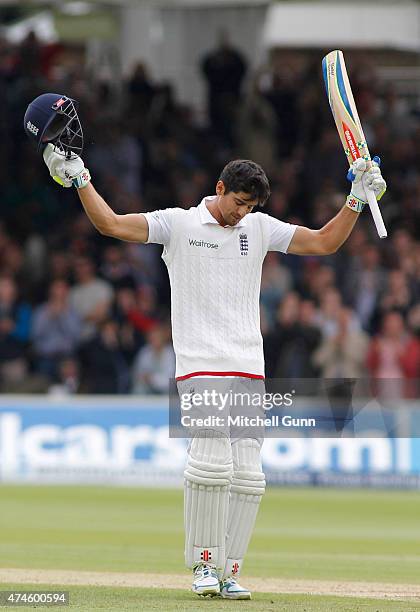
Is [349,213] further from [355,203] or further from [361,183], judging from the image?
[361,183]

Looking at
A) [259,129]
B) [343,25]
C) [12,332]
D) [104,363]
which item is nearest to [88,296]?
[12,332]

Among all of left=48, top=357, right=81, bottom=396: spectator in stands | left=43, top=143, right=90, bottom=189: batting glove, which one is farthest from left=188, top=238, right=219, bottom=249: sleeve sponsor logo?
left=48, top=357, right=81, bottom=396: spectator in stands

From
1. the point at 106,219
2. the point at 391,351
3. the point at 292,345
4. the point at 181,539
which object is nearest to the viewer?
the point at 106,219

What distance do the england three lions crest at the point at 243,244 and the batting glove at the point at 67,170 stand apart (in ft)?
2.96

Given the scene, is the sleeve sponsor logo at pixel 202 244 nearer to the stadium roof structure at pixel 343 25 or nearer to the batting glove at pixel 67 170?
the batting glove at pixel 67 170

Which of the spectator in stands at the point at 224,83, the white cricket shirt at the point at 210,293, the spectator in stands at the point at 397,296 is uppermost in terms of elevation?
the spectator in stands at the point at 224,83

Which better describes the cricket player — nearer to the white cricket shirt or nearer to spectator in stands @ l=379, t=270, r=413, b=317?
the white cricket shirt

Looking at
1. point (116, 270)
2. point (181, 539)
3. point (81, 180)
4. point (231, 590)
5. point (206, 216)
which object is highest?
point (116, 270)

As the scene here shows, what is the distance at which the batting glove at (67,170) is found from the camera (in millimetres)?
7590

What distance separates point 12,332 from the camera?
1873 centimetres

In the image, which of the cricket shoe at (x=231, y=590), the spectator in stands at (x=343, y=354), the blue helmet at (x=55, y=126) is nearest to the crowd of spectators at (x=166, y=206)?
the spectator in stands at (x=343, y=354)

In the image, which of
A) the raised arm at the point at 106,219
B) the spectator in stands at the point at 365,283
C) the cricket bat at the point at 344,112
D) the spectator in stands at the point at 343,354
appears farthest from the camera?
the spectator in stands at the point at 365,283

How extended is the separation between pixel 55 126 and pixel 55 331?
36.9ft

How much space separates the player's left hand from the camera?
789 centimetres
